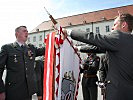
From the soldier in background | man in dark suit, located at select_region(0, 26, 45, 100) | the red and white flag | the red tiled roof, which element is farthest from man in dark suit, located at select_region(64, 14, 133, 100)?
the red tiled roof

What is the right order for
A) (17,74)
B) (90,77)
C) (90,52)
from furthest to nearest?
1. (90,77)
2. (17,74)
3. (90,52)

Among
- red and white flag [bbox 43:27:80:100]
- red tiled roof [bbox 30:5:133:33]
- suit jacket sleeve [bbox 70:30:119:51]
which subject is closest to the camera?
suit jacket sleeve [bbox 70:30:119:51]

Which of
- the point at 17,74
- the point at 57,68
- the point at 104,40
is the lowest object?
the point at 17,74

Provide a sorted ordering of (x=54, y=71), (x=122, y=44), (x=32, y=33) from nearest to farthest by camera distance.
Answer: (x=122, y=44), (x=54, y=71), (x=32, y=33)

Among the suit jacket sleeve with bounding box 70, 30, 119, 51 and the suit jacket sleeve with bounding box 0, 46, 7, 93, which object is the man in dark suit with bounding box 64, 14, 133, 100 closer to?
the suit jacket sleeve with bounding box 70, 30, 119, 51

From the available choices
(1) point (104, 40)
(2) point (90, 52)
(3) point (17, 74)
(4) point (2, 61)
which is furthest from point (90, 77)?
(1) point (104, 40)

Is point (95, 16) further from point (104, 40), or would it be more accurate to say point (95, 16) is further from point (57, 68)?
point (104, 40)

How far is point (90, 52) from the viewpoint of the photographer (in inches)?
153

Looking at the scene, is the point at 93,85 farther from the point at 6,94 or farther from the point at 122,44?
the point at 122,44

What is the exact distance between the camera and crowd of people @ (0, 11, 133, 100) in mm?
3090

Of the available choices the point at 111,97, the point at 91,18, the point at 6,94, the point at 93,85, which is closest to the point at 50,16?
the point at 111,97

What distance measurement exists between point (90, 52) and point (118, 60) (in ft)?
2.67

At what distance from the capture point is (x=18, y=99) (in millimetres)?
4273

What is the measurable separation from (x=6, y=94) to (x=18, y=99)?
236 mm
